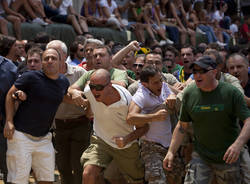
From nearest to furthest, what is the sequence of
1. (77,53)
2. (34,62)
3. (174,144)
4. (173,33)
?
(174,144) < (34,62) < (77,53) < (173,33)

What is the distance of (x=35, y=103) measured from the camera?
5.30m

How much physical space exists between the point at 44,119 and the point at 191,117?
1615mm

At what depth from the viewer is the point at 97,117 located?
5.58 meters

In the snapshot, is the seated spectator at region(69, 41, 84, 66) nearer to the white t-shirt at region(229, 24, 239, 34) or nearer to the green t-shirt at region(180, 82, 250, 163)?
the green t-shirt at region(180, 82, 250, 163)

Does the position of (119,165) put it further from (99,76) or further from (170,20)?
(170,20)

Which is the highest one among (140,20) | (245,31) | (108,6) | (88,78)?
(88,78)

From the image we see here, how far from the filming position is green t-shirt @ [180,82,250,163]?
15.5ft

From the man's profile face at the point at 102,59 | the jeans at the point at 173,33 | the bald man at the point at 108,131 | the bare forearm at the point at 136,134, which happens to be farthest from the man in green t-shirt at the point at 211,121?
the jeans at the point at 173,33

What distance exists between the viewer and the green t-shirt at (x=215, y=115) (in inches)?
186

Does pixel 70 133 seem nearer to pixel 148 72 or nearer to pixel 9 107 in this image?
pixel 9 107

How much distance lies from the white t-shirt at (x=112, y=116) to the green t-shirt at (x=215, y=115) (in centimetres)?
79

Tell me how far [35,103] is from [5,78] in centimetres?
62

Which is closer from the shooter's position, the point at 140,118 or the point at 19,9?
the point at 140,118

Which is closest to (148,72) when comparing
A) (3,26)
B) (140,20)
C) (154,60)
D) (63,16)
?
(154,60)
